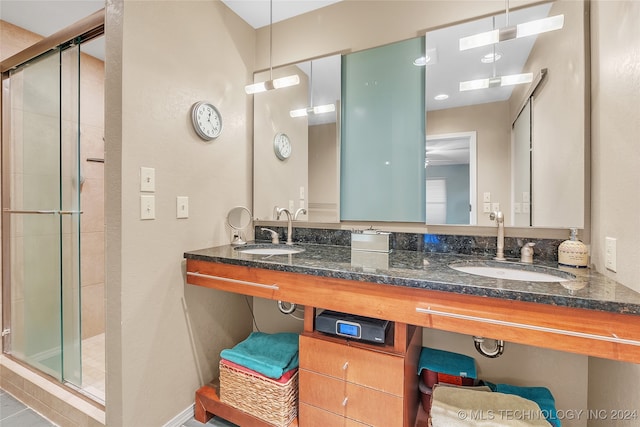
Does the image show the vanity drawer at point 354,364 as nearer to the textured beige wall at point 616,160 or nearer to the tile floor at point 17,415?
Result: the textured beige wall at point 616,160

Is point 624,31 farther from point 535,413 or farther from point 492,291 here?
point 535,413

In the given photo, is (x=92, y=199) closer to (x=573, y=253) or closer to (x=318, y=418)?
(x=318, y=418)

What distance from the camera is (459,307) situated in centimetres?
98

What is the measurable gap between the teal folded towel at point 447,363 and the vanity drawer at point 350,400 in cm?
33

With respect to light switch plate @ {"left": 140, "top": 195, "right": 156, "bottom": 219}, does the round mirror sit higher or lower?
lower

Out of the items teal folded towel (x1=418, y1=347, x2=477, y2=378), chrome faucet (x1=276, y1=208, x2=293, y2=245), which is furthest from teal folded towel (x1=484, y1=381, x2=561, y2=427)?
chrome faucet (x1=276, y1=208, x2=293, y2=245)

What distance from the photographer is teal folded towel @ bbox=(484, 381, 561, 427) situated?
3.92ft

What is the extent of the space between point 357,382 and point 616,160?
1.33 m

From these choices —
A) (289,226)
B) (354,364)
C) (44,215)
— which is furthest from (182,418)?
(44,215)

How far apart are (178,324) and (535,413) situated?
1659mm

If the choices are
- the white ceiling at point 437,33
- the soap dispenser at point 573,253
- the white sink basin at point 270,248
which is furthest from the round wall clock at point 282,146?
the soap dispenser at point 573,253

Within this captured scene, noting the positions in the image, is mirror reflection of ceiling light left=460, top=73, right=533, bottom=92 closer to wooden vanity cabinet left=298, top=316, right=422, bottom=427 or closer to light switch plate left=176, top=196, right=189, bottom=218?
wooden vanity cabinet left=298, top=316, right=422, bottom=427

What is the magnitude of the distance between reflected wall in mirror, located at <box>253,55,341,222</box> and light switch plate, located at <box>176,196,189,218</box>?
0.57 metres

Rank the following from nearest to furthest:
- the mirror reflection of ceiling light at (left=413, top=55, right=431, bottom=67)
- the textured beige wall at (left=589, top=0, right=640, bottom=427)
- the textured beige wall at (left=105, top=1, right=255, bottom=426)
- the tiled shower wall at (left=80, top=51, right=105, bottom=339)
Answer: the textured beige wall at (left=589, top=0, right=640, bottom=427) < the textured beige wall at (left=105, top=1, right=255, bottom=426) < the mirror reflection of ceiling light at (left=413, top=55, right=431, bottom=67) < the tiled shower wall at (left=80, top=51, right=105, bottom=339)
